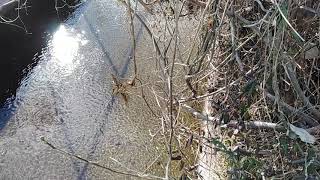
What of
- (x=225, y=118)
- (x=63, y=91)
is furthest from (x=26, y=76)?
(x=225, y=118)

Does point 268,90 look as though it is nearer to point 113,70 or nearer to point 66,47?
point 113,70

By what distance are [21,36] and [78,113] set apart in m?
1.55

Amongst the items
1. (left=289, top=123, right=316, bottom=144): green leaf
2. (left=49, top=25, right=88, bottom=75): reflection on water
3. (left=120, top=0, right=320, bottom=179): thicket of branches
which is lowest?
(left=289, top=123, right=316, bottom=144): green leaf

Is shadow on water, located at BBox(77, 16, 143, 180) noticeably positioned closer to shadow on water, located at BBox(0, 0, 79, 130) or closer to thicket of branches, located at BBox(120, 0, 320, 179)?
shadow on water, located at BBox(0, 0, 79, 130)

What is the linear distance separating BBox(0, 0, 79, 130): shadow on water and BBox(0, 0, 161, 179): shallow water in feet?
0.25

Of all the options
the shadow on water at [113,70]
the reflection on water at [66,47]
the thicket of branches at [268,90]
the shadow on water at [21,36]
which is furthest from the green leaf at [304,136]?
the reflection on water at [66,47]

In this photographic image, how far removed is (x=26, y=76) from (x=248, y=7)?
8.09 ft

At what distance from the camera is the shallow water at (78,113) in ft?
10.0

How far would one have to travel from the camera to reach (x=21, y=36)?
457 cm

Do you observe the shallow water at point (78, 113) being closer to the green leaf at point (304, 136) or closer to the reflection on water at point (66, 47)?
the reflection on water at point (66, 47)

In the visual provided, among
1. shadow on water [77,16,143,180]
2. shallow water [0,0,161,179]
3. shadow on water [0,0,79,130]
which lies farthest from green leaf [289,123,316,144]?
shadow on water [0,0,79,130]

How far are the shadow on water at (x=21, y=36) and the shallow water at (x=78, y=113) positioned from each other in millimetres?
75

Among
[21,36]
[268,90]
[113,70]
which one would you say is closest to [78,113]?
[113,70]

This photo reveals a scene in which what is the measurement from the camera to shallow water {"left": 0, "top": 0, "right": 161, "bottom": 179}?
3.05 metres
